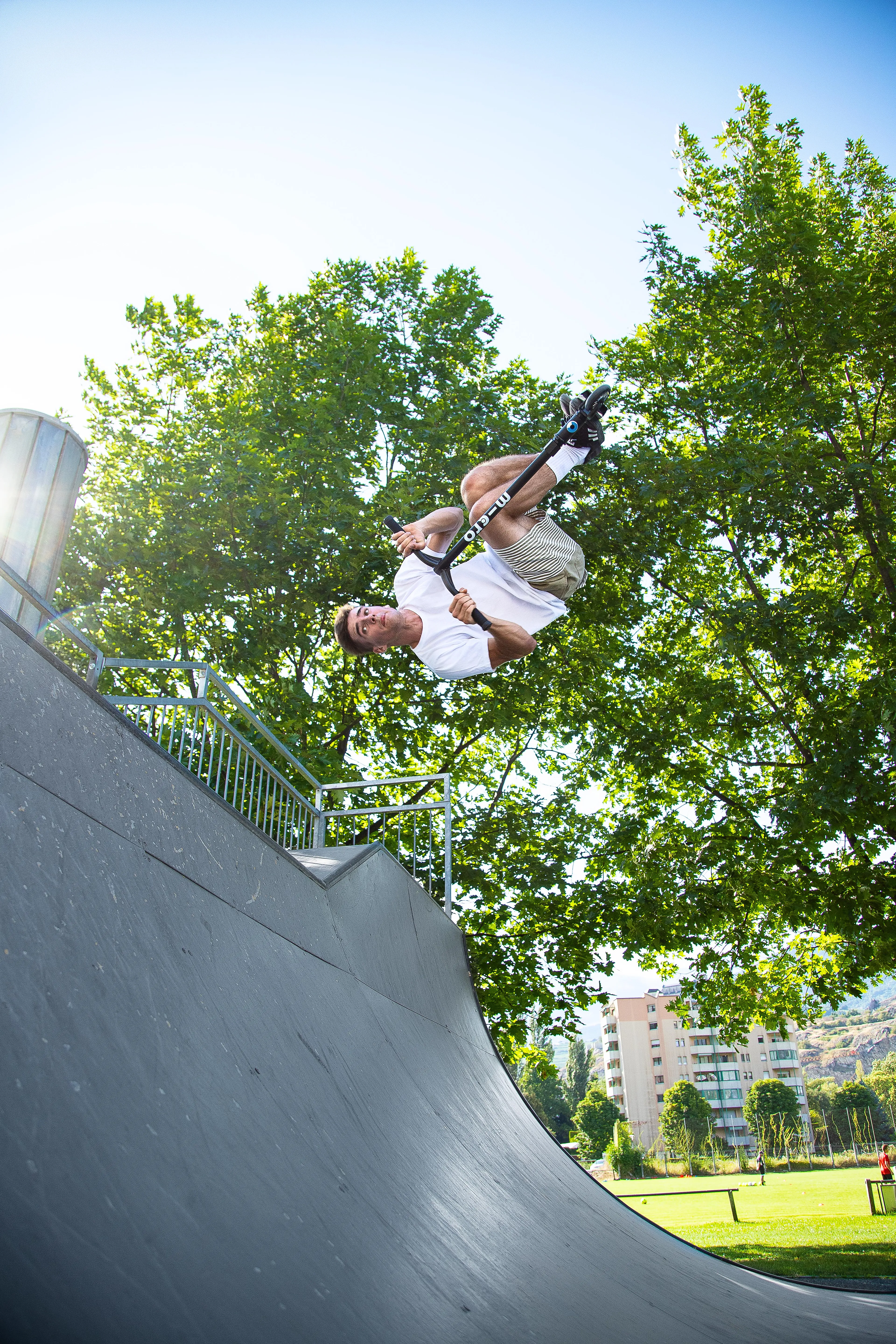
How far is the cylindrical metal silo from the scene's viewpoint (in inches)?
201

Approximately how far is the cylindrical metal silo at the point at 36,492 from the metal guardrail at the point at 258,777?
0.59 metres

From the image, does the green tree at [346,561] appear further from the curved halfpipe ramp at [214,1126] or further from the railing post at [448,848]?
the curved halfpipe ramp at [214,1126]

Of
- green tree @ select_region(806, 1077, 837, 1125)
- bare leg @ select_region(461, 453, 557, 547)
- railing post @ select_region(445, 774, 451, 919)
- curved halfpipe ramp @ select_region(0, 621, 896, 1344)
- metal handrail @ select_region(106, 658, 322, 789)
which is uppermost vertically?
bare leg @ select_region(461, 453, 557, 547)

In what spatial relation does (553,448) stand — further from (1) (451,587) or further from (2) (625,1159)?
(2) (625,1159)

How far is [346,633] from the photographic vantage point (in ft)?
17.7

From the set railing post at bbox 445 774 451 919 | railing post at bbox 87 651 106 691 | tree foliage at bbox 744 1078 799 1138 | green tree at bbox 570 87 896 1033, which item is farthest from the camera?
tree foliage at bbox 744 1078 799 1138

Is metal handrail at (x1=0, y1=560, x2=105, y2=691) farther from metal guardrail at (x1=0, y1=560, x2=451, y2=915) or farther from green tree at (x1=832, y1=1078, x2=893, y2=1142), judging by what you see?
green tree at (x1=832, y1=1078, x2=893, y2=1142)

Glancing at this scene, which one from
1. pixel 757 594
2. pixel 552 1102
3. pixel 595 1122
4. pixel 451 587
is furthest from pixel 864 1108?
pixel 451 587

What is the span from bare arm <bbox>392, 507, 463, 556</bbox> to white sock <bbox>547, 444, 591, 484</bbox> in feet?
2.63

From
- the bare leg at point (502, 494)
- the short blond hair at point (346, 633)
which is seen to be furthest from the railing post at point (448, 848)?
the bare leg at point (502, 494)

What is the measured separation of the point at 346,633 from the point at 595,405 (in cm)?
214

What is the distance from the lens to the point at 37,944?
2.02 m

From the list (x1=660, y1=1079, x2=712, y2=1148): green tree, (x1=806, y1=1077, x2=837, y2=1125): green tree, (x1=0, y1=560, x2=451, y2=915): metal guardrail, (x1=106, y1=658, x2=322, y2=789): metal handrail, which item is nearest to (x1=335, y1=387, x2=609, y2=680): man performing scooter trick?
(x1=106, y1=658, x2=322, y2=789): metal handrail

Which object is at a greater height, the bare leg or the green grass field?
the bare leg
